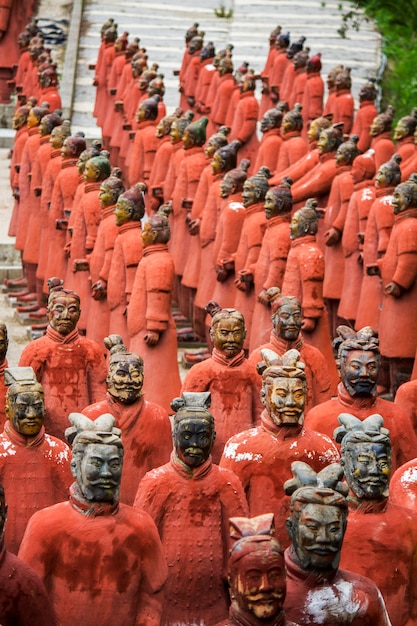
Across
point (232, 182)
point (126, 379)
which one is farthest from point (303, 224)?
point (126, 379)

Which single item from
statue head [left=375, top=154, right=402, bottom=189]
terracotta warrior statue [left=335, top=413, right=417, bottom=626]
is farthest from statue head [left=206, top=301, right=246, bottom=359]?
statue head [left=375, top=154, right=402, bottom=189]

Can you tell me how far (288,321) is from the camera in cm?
830

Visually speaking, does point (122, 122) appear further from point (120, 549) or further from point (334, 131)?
point (120, 549)

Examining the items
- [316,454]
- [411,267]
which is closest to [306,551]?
[316,454]

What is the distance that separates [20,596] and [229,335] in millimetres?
3099

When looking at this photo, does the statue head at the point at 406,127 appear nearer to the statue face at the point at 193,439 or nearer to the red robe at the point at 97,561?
the statue face at the point at 193,439

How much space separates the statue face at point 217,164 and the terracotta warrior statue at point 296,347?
385 cm

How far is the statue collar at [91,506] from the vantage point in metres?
5.70

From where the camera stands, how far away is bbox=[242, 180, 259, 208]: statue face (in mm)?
10992

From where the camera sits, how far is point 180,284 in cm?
1320

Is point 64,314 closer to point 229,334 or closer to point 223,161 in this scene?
point 229,334

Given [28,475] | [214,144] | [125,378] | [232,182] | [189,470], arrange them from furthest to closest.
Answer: [214,144] < [232,182] < [125,378] < [28,475] < [189,470]

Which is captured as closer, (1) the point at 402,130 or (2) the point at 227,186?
(2) the point at 227,186

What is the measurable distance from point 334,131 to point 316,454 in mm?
6438
